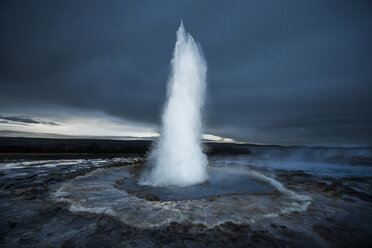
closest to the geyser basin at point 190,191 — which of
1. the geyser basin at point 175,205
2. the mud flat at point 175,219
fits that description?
the geyser basin at point 175,205

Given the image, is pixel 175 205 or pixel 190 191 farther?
pixel 190 191

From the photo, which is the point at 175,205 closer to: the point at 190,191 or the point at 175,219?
the point at 175,219

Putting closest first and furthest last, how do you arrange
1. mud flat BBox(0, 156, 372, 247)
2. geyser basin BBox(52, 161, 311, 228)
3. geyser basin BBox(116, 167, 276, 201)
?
mud flat BBox(0, 156, 372, 247) → geyser basin BBox(52, 161, 311, 228) → geyser basin BBox(116, 167, 276, 201)

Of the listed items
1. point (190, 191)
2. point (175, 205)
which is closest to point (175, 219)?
point (175, 205)

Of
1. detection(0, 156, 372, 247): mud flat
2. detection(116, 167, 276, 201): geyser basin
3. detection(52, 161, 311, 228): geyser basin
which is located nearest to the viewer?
detection(0, 156, 372, 247): mud flat

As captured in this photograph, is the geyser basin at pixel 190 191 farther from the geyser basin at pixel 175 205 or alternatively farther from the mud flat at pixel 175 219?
the mud flat at pixel 175 219

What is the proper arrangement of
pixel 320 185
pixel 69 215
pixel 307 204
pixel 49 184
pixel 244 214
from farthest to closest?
1. pixel 320 185
2. pixel 49 184
3. pixel 307 204
4. pixel 244 214
5. pixel 69 215

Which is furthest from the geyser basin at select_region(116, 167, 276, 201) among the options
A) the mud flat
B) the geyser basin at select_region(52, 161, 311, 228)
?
the mud flat

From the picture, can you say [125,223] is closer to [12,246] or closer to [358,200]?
[12,246]

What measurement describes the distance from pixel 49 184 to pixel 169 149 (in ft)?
22.3

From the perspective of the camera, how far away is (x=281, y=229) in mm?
4293

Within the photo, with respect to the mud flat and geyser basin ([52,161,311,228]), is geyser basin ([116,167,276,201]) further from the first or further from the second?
the mud flat

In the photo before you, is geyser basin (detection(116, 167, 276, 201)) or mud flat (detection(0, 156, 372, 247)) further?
geyser basin (detection(116, 167, 276, 201))

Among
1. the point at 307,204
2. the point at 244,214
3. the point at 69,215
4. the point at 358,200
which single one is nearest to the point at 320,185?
the point at 358,200
